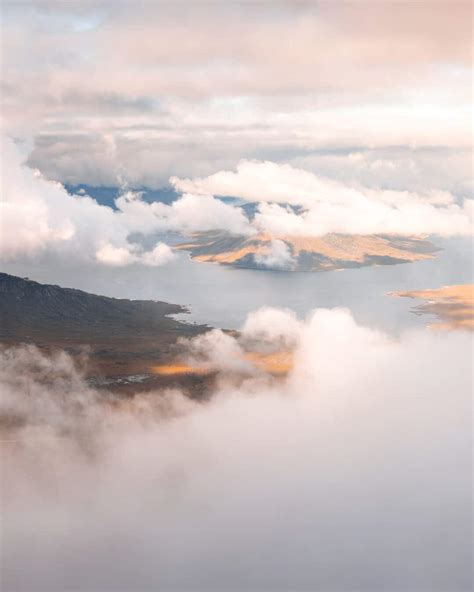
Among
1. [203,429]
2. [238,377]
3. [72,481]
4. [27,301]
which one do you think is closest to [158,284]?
[27,301]

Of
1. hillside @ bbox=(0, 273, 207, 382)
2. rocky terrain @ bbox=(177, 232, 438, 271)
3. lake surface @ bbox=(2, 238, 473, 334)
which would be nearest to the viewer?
hillside @ bbox=(0, 273, 207, 382)

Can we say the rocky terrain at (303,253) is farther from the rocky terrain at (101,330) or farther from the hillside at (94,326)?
the rocky terrain at (101,330)

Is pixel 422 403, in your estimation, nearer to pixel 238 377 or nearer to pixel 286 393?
pixel 286 393

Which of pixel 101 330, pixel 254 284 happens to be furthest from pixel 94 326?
pixel 254 284

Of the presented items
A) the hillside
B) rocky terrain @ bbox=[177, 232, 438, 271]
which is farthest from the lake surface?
the hillside

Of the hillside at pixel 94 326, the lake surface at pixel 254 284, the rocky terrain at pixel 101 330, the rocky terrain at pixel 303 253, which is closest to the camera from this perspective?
the rocky terrain at pixel 101 330

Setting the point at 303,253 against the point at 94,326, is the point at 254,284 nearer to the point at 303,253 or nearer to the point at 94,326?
the point at 303,253

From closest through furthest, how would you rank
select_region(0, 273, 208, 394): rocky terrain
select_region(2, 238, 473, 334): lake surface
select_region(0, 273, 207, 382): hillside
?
select_region(0, 273, 208, 394): rocky terrain
select_region(0, 273, 207, 382): hillside
select_region(2, 238, 473, 334): lake surface

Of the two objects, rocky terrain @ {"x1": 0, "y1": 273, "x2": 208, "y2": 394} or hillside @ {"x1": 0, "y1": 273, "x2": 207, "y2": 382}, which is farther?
hillside @ {"x1": 0, "y1": 273, "x2": 207, "y2": 382}

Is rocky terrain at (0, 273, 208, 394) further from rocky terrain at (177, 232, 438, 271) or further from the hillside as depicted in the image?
rocky terrain at (177, 232, 438, 271)

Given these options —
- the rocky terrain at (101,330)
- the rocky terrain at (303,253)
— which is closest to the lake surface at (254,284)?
the rocky terrain at (303,253)
